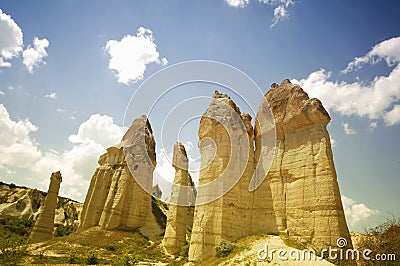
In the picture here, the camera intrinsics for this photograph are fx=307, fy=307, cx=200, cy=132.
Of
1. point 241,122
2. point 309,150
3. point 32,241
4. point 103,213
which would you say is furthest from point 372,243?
point 32,241

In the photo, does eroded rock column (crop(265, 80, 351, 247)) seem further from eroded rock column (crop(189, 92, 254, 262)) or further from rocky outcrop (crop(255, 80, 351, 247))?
eroded rock column (crop(189, 92, 254, 262))

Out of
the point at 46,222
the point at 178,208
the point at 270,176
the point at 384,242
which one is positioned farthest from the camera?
the point at 46,222

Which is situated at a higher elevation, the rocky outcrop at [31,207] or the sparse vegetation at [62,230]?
the rocky outcrop at [31,207]

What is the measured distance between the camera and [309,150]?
24031 mm

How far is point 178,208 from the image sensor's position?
1468 inches

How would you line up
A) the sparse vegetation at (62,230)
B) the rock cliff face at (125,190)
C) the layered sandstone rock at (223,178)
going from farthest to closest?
the sparse vegetation at (62,230), the rock cliff face at (125,190), the layered sandstone rock at (223,178)

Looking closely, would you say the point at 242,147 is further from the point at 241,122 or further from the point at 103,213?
the point at 103,213

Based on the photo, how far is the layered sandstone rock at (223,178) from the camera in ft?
82.1

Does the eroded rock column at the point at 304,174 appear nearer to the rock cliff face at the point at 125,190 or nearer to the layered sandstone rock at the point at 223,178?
the layered sandstone rock at the point at 223,178

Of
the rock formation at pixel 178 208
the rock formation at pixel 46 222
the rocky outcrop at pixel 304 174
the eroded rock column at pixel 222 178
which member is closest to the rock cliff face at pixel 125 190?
the rock formation at pixel 46 222

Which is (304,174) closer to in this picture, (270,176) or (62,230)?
(270,176)

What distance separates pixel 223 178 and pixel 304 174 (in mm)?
6910

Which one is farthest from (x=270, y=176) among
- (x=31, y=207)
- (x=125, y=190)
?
(x=31, y=207)

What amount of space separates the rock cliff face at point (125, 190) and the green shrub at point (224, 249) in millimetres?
20704
